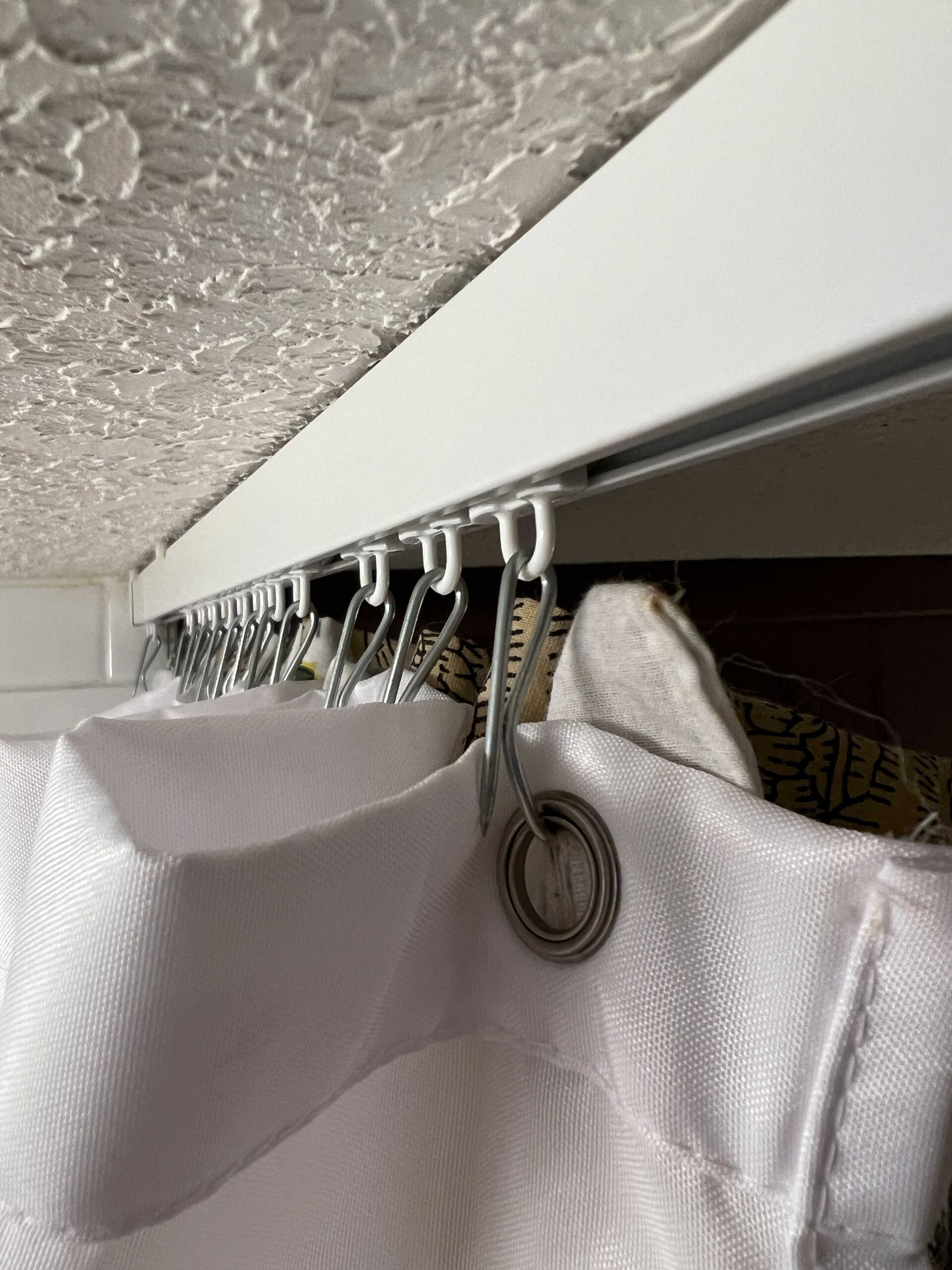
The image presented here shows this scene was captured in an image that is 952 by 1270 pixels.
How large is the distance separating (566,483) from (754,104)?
117 mm

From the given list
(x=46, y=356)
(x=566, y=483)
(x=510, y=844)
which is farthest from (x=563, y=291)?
(x=46, y=356)

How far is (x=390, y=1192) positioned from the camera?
309 mm

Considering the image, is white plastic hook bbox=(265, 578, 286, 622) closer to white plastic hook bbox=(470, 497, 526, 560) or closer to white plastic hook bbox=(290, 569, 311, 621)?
white plastic hook bbox=(290, 569, 311, 621)

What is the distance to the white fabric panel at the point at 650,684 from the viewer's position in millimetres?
293

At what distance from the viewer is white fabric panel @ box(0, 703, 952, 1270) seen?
226mm

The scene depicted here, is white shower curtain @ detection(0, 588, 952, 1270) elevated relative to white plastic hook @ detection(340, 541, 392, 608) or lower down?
lower down

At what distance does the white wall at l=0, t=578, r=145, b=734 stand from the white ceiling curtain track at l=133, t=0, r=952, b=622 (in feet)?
3.34

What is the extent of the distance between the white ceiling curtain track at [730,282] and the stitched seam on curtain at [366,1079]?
18 cm

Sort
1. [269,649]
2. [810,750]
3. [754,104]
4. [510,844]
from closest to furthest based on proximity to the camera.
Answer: [754,104]
[510,844]
[810,750]
[269,649]

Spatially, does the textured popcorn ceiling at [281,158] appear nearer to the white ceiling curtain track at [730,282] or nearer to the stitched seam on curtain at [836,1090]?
the white ceiling curtain track at [730,282]

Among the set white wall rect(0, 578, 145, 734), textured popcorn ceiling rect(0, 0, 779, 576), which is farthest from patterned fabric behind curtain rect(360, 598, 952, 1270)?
white wall rect(0, 578, 145, 734)

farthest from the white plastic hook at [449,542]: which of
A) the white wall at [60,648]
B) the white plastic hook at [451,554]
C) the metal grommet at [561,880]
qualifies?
the white wall at [60,648]

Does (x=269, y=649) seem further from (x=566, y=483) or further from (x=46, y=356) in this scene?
(x=566, y=483)

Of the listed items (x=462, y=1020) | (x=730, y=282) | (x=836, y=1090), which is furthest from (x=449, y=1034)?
(x=730, y=282)
